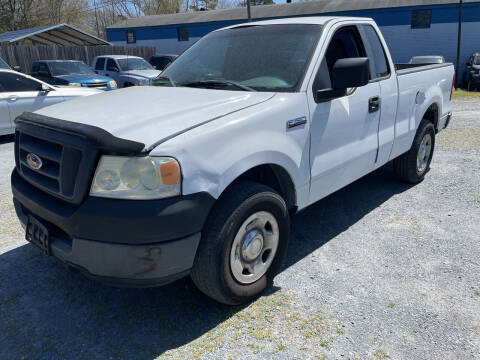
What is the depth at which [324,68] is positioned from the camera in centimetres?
348

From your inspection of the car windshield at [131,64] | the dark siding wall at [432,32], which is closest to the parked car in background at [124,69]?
the car windshield at [131,64]

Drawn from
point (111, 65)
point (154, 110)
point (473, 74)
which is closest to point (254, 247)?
point (154, 110)

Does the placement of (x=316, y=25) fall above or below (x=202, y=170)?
above

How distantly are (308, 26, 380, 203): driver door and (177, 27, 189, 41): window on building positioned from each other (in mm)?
32120

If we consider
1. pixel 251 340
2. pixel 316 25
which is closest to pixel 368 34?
pixel 316 25

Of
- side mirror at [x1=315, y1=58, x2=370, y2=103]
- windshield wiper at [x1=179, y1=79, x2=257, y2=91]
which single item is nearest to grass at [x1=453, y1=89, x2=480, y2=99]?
side mirror at [x1=315, y1=58, x2=370, y2=103]

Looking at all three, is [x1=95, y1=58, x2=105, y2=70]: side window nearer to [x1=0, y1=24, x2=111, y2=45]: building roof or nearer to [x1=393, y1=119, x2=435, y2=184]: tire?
[x1=0, y1=24, x2=111, y2=45]: building roof

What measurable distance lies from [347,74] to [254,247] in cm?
149

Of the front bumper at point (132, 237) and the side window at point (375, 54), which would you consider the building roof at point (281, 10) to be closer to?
the side window at point (375, 54)

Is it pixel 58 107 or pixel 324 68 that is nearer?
pixel 58 107

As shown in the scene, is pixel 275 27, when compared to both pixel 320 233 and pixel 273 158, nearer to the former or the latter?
pixel 273 158

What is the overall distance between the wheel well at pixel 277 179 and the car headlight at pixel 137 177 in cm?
85

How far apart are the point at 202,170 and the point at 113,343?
1239 mm

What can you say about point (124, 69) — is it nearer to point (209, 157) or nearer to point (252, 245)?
point (252, 245)
